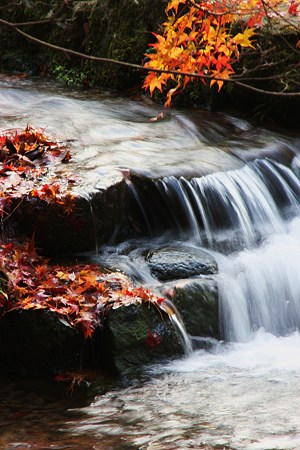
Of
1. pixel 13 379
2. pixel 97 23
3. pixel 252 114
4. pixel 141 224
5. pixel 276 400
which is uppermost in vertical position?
pixel 97 23

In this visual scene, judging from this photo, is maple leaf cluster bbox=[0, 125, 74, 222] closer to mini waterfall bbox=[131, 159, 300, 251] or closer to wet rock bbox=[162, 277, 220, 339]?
mini waterfall bbox=[131, 159, 300, 251]

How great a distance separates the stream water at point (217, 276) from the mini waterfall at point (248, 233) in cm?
1

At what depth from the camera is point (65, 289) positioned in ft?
16.9

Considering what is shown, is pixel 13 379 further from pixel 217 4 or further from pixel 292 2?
pixel 292 2

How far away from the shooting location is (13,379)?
4.97 m

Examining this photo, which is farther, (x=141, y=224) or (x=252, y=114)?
(x=252, y=114)

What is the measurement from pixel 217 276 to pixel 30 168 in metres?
1.95

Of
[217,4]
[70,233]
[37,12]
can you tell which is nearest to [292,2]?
[217,4]

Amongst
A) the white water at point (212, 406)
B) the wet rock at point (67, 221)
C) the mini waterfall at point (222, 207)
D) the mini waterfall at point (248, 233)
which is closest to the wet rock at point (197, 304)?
the mini waterfall at point (248, 233)

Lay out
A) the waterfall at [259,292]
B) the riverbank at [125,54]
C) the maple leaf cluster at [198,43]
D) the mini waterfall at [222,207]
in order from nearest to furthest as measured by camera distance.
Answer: the waterfall at [259,292] → the mini waterfall at [222,207] → the maple leaf cluster at [198,43] → the riverbank at [125,54]

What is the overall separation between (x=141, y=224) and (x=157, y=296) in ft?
4.41

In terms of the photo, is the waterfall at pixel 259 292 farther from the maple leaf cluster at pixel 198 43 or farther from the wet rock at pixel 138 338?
the maple leaf cluster at pixel 198 43

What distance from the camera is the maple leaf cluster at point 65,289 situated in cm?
499

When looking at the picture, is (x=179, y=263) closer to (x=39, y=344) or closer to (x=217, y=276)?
(x=217, y=276)
